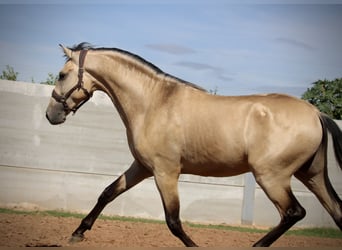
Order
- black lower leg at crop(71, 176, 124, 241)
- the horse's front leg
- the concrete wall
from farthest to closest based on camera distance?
1. the concrete wall
2. black lower leg at crop(71, 176, 124, 241)
3. the horse's front leg

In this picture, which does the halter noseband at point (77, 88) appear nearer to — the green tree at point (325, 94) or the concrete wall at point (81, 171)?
the concrete wall at point (81, 171)

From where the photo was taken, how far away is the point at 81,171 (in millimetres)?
9102

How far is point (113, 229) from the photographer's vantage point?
6.88 meters

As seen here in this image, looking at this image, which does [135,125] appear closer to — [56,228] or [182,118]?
[182,118]

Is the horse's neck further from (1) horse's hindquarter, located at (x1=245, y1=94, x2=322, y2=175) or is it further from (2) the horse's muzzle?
(1) horse's hindquarter, located at (x1=245, y1=94, x2=322, y2=175)

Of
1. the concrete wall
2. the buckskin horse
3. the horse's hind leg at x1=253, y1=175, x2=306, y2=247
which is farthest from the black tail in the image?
the concrete wall

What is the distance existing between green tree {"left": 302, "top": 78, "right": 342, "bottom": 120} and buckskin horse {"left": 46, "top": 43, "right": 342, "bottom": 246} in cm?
380

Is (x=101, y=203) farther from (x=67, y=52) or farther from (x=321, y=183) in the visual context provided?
(x=321, y=183)

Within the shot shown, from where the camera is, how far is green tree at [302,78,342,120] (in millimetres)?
9016

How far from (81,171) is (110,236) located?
295 cm

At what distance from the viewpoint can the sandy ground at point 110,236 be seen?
18.9 ft

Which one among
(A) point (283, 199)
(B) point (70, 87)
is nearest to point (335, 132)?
(A) point (283, 199)

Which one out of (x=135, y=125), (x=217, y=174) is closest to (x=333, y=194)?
(x=217, y=174)

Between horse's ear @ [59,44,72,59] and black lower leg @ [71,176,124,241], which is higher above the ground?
horse's ear @ [59,44,72,59]
